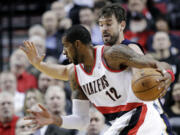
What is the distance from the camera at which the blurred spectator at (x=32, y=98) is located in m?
6.75

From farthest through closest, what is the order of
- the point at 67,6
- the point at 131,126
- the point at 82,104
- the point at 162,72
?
the point at 67,6 → the point at 82,104 → the point at 131,126 → the point at 162,72

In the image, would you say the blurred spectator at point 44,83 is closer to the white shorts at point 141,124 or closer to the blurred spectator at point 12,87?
the blurred spectator at point 12,87

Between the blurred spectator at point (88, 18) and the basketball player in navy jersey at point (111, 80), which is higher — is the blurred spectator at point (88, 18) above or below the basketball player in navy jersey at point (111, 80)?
above

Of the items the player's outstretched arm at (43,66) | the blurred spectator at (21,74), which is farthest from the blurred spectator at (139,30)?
the player's outstretched arm at (43,66)

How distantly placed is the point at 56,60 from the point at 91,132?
2.05 metres

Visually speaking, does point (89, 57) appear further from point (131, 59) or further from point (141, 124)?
point (141, 124)

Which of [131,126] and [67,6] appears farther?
[67,6]

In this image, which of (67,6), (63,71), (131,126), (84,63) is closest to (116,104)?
(131,126)

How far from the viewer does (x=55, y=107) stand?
645 cm

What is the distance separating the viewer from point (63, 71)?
4.73 m

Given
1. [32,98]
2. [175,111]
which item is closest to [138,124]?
[175,111]

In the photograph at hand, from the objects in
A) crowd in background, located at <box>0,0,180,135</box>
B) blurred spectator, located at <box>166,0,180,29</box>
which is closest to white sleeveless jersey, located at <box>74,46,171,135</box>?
crowd in background, located at <box>0,0,180,135</box>

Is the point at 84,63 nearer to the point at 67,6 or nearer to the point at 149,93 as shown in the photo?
the point at 149,93

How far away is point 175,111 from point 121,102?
2874 millimetres
